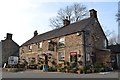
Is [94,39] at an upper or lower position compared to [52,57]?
upper

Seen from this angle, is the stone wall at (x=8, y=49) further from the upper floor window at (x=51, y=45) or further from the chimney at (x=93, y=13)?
the chimney at (x=93, y=13)

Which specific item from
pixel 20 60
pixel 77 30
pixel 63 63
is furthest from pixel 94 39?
pixel 20 60

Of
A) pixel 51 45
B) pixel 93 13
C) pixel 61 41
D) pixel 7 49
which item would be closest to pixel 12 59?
pixel 7 49

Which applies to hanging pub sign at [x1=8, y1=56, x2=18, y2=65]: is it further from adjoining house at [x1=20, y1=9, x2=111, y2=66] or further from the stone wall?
adjoining house at [x1=20, y1=9, x2=111, y2=66]

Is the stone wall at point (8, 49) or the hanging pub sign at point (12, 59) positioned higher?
the stone wall at point (8, 49)

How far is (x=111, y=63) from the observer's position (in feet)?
115

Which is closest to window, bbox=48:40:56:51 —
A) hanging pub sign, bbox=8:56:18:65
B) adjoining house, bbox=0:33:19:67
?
hanging pub sign, bbox=8:56:18:65

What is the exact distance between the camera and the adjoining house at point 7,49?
55438 mm

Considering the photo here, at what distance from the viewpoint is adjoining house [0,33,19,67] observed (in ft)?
182

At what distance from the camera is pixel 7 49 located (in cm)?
5606

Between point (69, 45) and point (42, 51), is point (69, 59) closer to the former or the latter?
point (69, 45)

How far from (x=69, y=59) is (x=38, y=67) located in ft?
25.4

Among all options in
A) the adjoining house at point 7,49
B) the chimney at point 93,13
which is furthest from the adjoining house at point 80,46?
the adjoining house at point 7,49

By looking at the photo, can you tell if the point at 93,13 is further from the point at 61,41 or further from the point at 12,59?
the point at 12,59
